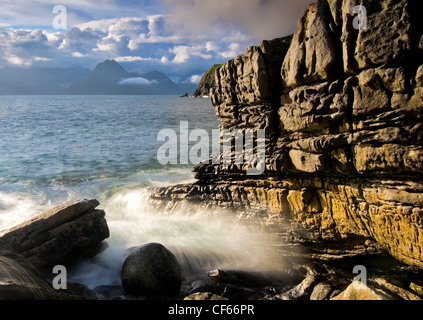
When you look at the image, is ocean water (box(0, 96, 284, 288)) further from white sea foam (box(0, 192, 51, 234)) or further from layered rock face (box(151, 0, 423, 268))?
layered rock face (box(151, 0, 423, 268))

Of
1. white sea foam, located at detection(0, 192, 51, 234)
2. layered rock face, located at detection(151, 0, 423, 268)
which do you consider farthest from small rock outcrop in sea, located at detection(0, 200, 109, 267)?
white sea foam, located at detection(0, 192, 51, 234)

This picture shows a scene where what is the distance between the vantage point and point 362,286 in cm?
820

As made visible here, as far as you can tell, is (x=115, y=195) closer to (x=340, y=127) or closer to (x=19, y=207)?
(x=19, y=207)

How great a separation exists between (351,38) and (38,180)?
946 inches

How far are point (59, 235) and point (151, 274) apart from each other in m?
4.18

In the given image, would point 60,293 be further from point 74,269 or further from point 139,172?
point 139,172

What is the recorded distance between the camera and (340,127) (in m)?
11.6

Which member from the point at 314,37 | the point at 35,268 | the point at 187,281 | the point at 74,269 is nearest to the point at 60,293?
the point at 35,268

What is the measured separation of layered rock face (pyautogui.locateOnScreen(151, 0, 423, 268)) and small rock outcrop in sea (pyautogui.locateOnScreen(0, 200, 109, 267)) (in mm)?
6024

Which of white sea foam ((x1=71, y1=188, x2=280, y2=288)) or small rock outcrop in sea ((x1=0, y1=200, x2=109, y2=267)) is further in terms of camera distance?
white sea foam ((x1=71, y1=188, x2=280, y2=288))

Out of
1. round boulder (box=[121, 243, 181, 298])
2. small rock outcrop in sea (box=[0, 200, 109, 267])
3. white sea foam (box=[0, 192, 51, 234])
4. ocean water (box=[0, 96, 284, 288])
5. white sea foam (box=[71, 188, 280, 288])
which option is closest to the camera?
round boulder (box=[121, 243, 181, 298])

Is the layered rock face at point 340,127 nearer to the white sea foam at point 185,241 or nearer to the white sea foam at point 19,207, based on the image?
the white sea foam at point 185,241

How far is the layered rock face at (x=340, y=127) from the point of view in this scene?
9.86 metres

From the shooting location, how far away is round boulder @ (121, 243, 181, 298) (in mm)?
11000
